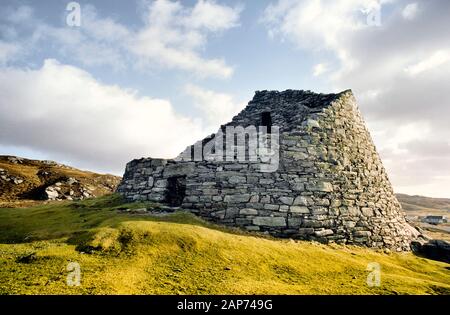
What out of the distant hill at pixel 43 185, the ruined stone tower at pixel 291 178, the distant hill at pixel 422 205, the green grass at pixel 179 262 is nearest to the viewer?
the green grass at pixel 179 262

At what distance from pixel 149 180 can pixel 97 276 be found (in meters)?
8.40

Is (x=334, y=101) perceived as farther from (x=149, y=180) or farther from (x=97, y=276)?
(x=97, y=276)

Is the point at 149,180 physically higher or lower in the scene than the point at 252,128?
lower

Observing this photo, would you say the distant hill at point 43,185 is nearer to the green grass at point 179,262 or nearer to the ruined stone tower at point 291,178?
the ruined stone tower at point 291,178

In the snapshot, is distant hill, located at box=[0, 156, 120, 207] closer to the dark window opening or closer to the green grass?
the green grass

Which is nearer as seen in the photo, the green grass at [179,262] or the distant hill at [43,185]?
the green grass at [179,262]

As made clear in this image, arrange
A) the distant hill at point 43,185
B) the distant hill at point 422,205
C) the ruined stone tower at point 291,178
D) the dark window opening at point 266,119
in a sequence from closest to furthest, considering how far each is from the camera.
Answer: the ruined stone tower at point 291,178 → the dark window opening at point 266,119 → the distant hill at point 43,185 → the distant hill at point 422,205

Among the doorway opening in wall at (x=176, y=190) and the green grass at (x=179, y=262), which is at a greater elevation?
the doorway opening in wall at (x=176, y=190)

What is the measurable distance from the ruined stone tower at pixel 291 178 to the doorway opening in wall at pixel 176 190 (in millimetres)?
49

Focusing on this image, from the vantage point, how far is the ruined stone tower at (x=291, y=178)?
11.9m

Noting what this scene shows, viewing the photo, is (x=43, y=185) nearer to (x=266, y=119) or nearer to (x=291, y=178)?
(x=266, y=119)

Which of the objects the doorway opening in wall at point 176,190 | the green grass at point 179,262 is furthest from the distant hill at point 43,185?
the green grass at point 179,262

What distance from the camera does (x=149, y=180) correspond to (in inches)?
582
